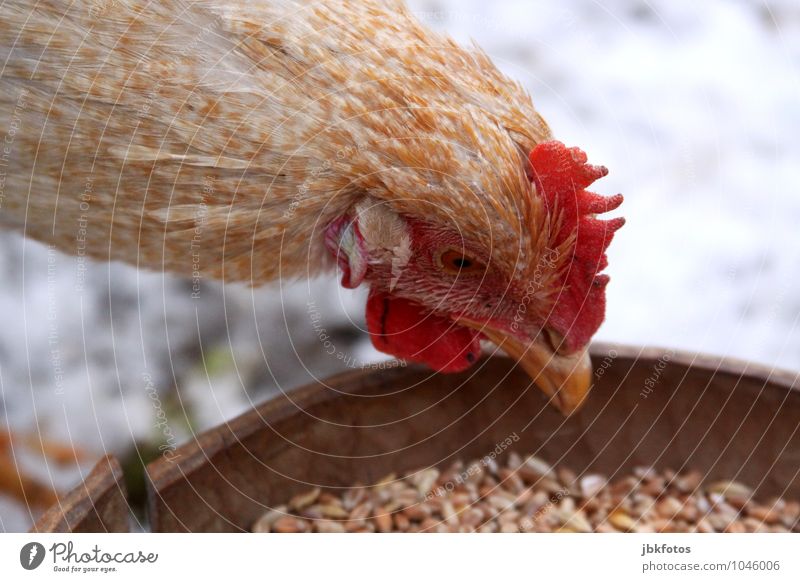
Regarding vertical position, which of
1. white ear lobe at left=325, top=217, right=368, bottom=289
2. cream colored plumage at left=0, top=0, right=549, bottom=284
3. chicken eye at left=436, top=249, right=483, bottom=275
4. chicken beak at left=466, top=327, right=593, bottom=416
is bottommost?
chicken beak at left=466, top=327, right=593, bottom=416

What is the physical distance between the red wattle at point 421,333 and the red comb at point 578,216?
12 centimetres

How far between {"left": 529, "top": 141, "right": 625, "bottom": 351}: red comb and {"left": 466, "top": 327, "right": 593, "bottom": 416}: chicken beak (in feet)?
0.19

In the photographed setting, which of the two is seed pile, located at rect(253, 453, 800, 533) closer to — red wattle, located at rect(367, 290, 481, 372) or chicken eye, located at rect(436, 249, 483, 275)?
red wattle, located at rect(367, 290, 481, 372)

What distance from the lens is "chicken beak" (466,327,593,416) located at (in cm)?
74

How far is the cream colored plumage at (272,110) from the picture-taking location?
648 millimetres

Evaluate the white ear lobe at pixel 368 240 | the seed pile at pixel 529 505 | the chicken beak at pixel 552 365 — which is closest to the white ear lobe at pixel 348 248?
the white ear lobe at pixel 368 240

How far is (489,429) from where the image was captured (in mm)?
914

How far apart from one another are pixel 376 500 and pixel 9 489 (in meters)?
0.43

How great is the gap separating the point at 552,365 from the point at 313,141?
33 cm

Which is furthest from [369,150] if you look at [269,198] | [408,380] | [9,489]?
[9,489]

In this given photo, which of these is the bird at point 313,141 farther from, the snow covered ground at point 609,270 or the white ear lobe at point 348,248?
the snow covered ground at point 609,270

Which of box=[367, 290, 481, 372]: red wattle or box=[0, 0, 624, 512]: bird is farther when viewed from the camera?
box=[367, 290, 481, 372]: red wattle

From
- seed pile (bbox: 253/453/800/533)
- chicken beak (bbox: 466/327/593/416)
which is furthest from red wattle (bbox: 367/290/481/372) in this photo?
seed pile (bbox: 253/453/800/533)
